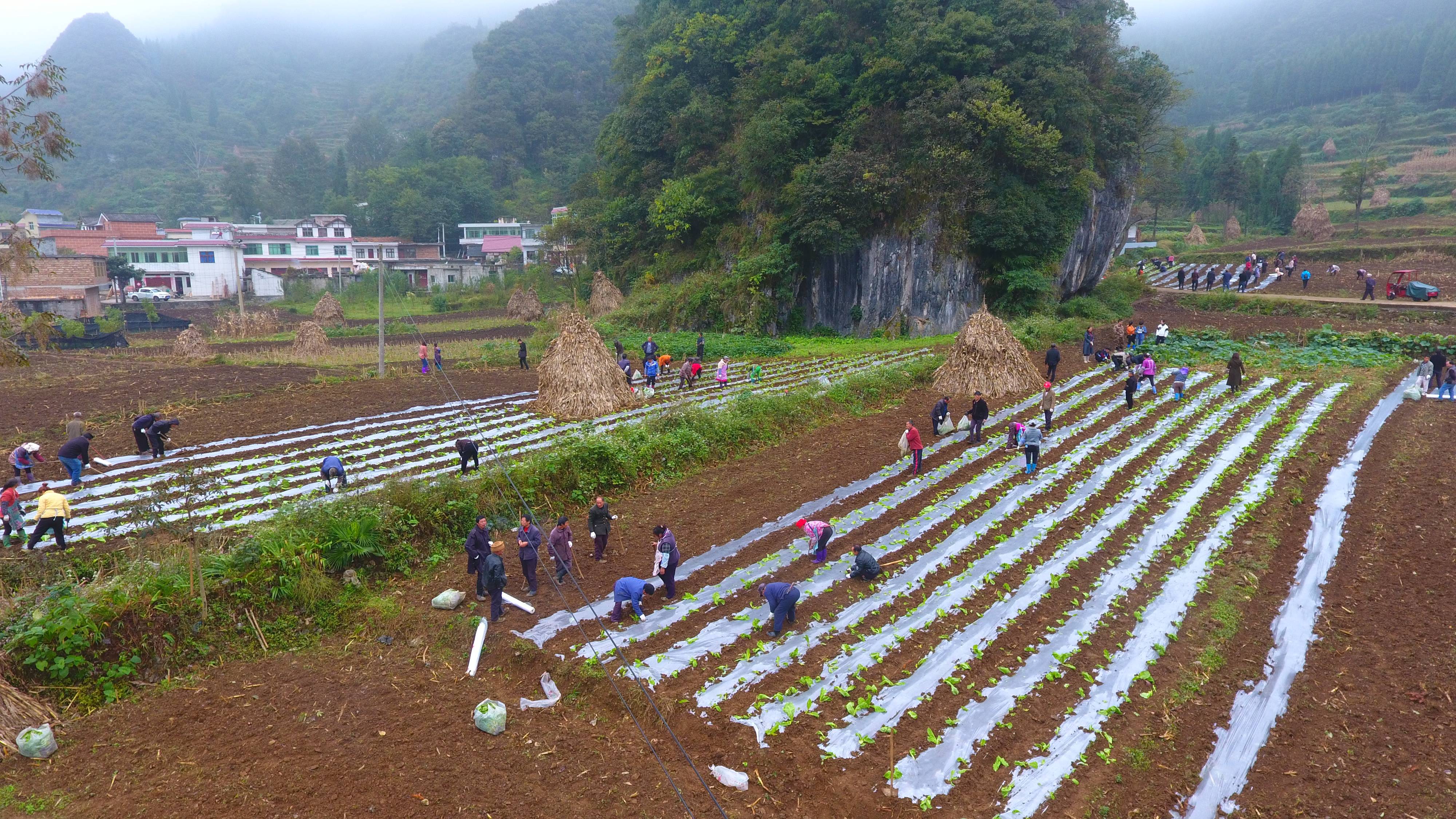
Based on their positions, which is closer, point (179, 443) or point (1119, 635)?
point (1119, 635)

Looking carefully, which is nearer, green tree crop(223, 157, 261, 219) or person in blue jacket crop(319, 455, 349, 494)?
person in blue jacket crop(319, 455, 349, 494)

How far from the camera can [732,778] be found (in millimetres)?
7590

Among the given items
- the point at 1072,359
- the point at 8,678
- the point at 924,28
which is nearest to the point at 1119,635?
the point at 8,678

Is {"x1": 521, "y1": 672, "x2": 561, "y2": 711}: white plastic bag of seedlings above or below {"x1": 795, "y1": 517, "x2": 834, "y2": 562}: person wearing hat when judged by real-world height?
below

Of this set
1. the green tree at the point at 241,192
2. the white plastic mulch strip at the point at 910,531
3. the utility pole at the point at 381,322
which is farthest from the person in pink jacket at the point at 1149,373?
the green tree at the point at 241,192

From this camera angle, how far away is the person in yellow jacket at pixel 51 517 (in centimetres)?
1159

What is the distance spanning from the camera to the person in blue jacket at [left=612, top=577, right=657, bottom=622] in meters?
10.3

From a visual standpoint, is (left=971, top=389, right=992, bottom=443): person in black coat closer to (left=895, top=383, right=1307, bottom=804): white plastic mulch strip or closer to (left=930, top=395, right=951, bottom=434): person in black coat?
(left=930, top=395, right=951, bottom=434): person in black coat

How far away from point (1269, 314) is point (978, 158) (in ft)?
49.9

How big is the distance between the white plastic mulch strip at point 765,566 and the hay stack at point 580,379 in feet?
28.0

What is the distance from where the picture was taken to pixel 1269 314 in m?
34.3

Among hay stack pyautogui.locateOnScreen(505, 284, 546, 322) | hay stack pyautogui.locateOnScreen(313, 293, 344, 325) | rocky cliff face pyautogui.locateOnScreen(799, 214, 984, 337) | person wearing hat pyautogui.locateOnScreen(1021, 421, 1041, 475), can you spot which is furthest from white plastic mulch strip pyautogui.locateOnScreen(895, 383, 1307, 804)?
hay stack pyautogui.locateOnScreen(313, 293, 344, 325)

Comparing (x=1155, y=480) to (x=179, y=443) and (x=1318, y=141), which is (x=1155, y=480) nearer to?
(x=179, y=443)

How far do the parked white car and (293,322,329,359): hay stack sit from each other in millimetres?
29965
